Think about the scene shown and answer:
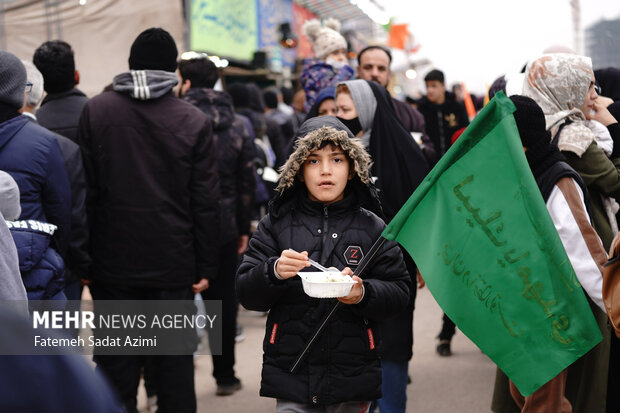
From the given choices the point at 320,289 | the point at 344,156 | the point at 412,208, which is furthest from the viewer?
the point at 344,156

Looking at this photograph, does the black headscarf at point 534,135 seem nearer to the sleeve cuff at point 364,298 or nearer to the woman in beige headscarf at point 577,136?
the woman in beige headscarf at point 577,136

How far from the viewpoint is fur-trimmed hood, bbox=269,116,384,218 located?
3.44 m

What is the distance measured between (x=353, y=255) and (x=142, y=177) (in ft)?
5.86

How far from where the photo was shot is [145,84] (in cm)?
463

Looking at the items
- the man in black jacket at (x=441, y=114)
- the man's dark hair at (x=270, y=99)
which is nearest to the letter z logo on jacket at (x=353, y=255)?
the man in black jacket at (x=441, y=114)

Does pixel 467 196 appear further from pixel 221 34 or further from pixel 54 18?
pixel 221 34

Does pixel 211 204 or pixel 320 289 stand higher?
pixel 320 289

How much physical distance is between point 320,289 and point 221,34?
12095mm

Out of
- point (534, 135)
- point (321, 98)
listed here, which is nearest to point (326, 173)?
point (534, 135)

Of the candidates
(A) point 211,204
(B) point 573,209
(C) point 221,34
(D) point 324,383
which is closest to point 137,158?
(A) point 211,204

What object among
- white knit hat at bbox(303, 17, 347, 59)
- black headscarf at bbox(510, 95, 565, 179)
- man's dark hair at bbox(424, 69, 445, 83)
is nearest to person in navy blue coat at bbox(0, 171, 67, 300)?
black headscarf at bbox(510, 95, 565, 179)

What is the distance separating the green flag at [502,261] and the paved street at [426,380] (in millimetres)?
2915

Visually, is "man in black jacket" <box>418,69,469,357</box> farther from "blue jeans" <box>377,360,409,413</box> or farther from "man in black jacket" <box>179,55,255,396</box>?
"blue jeans" <box>377,360,409,413</box>

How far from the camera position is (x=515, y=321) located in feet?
9.71
